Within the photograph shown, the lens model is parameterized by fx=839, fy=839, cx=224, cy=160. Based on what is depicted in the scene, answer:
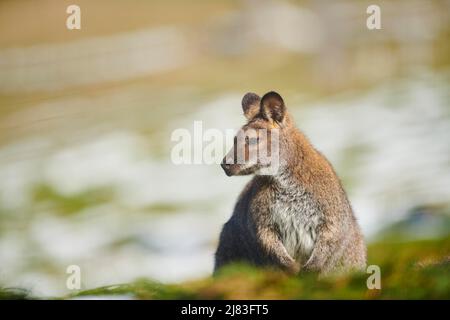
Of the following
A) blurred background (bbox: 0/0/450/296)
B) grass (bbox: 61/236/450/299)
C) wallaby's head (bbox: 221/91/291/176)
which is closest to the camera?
wallaby's head (bbox: 221/91/291/176)

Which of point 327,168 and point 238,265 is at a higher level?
point 327,168

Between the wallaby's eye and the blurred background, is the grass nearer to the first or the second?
the blurred background

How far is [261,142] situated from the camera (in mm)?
7211

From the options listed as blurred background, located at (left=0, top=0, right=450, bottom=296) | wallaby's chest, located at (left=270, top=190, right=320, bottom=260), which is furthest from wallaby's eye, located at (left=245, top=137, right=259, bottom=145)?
blurred background, located at (left=0, top=0, right=450, bottom=296)

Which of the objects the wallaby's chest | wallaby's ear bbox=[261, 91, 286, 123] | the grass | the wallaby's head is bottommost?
the grass

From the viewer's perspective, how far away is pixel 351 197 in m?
7.77

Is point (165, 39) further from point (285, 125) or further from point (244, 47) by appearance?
point (285, 125)

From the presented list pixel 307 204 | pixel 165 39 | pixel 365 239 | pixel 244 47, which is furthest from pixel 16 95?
pixel 365 239

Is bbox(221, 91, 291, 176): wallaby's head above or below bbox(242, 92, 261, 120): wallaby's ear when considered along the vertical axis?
below

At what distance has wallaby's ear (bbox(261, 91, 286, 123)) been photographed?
718 centimetres

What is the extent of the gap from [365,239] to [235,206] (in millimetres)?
1232

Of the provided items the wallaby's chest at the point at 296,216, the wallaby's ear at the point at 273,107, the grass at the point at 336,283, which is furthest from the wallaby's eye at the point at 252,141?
the grass at the point at 336,283

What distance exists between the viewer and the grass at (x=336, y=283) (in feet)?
24.1

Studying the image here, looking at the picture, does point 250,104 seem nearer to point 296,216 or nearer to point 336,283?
point 296,216
